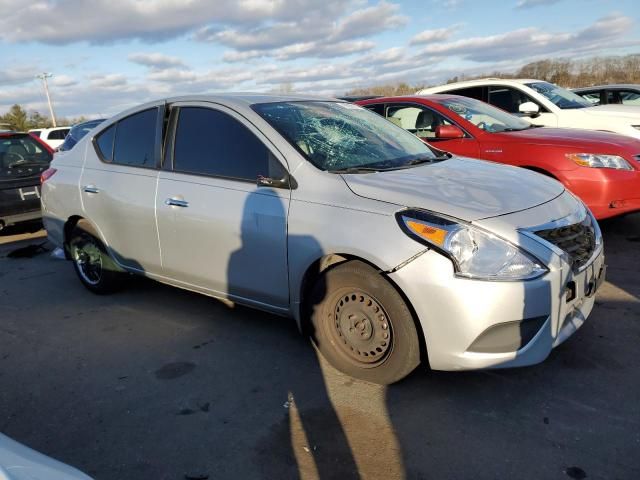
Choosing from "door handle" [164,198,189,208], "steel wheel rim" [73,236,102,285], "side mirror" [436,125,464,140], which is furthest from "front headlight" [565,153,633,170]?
"steel wheel rim" [73,236,102,285]

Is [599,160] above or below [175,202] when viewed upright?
below

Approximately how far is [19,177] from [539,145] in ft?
22.1

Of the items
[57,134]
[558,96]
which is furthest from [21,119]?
[558,96]

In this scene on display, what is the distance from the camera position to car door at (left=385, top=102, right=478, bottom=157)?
6.05 meters

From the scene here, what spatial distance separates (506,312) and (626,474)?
0.84m

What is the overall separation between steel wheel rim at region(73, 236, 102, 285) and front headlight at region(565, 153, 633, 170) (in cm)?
461

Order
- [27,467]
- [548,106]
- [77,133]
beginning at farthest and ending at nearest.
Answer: [77,133] → [548,106] → [27,467]

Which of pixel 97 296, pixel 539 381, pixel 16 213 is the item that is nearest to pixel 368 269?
pixel 539 381

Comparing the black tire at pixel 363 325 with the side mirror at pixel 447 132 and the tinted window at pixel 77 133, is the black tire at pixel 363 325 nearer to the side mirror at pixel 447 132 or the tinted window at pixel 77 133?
the side mirror at pixel 447 132

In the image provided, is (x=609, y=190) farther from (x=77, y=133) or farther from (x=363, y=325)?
(x=77, y=133)

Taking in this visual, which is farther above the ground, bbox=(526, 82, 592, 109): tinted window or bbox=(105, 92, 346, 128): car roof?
bbox=(105, 92, 346, 128): car roof

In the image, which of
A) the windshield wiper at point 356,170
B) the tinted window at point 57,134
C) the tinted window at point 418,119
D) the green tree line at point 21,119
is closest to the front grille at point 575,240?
the windshield wiper at point 356,170

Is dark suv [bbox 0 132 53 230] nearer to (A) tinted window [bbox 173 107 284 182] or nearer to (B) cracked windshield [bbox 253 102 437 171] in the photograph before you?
(A) tinted window [bbox 173 107 284 182]

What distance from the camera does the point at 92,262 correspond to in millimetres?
4918
